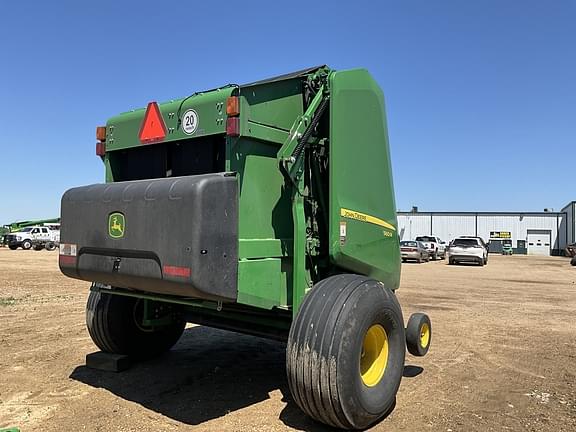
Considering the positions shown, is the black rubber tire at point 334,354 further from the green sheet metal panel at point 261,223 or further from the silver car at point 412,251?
the silver car at point 412,251

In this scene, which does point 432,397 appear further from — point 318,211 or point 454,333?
point 454,333

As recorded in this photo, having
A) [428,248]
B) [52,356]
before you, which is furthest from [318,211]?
[428,248]

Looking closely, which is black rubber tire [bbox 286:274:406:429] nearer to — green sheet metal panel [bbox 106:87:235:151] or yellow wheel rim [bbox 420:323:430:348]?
yellow wheel rim [bbox 420:323:430:348]

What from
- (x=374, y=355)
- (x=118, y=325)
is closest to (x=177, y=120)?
(x=118, y=325)

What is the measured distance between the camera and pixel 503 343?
7.47 meters

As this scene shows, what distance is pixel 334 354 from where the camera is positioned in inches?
144

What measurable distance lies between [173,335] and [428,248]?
30.6 metres

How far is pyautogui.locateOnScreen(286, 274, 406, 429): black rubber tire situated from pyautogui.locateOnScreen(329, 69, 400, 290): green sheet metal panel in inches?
23.7

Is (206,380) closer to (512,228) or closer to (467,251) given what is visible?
(467,251)

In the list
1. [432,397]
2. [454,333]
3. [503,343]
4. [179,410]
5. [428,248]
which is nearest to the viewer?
[179,410]

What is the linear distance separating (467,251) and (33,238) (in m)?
32.6

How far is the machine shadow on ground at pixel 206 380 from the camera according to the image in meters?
4.45

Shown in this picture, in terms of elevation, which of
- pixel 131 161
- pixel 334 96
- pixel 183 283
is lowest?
pixel 183 283

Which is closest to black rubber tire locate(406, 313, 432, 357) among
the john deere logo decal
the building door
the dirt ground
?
the dirt ground
